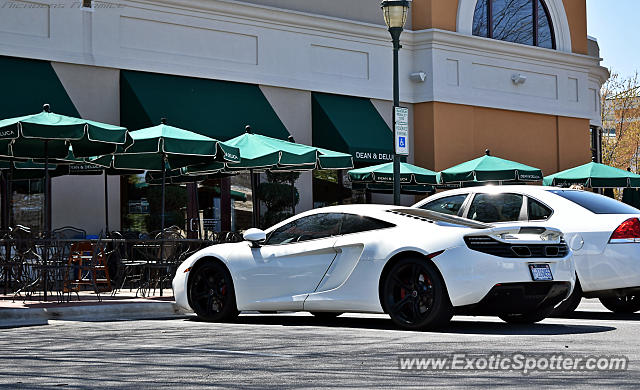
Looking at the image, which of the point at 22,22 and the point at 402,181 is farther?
the point at 402,181

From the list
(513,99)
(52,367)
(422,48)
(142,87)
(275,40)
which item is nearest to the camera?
(52,367)

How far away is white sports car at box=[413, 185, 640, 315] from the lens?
12.0 meters

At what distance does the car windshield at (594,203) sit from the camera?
1247cm

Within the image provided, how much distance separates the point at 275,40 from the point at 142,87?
13.5 feet

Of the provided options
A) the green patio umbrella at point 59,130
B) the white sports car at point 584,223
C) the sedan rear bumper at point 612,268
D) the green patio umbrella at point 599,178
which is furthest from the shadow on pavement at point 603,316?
the green patio umbrella at point 599,178

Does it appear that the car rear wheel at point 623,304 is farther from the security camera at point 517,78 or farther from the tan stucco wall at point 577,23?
the tan stucco wall at point 577,23

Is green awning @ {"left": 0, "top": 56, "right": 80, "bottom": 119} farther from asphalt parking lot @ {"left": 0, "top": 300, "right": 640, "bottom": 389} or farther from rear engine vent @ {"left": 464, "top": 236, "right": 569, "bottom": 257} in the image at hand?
rear engine vent @ {"left": 464, "top": 236, "right": 569, "bottom": 257}

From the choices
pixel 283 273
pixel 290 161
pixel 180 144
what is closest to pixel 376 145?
pixel 290 161

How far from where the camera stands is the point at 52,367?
823 cm

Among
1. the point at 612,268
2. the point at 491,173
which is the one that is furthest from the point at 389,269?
the point at 491,173

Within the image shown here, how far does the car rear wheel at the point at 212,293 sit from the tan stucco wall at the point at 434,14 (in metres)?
16.9

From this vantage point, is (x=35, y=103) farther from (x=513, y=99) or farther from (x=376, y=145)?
(x=513, y=99)

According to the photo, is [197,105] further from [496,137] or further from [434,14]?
[496,137]

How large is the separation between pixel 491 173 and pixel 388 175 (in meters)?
2.32
